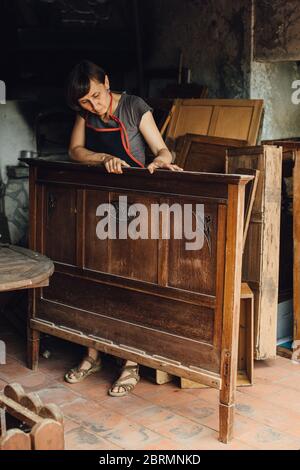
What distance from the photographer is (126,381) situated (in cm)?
420

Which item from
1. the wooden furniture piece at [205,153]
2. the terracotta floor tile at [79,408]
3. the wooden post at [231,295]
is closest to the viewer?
the wooden post at [231,295]

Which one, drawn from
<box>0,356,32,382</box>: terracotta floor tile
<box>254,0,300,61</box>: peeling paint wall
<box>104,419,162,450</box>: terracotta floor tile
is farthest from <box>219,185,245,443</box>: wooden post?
<box>254,0,300,61</box>: peeling paint wall

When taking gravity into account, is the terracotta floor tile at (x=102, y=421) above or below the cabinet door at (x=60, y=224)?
below

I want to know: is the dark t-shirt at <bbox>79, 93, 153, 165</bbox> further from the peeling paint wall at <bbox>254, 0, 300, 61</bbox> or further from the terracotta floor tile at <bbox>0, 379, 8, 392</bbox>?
the terracotta floor tile at <bbox>0, 379, 8, 392</bbox>

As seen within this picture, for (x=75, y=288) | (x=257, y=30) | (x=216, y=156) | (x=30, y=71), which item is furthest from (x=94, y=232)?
(x=30, y=71)

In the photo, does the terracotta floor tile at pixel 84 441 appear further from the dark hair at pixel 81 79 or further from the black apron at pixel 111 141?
the dark hair at pixel 81 79

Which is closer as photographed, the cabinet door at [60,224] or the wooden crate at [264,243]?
the cabinet door at [60,224]

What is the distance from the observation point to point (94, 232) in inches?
160

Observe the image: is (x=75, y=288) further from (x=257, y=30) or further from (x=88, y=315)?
(x=257, y=30)

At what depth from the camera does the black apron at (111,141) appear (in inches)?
169

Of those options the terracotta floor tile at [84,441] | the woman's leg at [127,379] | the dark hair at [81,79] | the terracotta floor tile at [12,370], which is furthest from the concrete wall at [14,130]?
the terracotta floor tile at [84,441]

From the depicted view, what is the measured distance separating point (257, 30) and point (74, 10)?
1764mm

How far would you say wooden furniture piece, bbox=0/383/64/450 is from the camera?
2.78 meters

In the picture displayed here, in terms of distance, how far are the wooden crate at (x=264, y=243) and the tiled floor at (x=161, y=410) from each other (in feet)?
0.95
